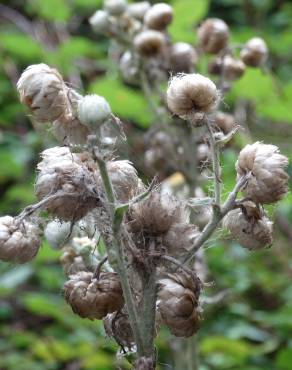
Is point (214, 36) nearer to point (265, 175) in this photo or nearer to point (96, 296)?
point (265, 175)

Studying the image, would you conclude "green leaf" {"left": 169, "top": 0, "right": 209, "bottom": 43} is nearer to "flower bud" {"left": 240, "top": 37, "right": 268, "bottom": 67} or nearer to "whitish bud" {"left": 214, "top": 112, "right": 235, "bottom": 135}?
"flower bud" {"left": 240, "top": 37, "right": 268, "bottom": 67}

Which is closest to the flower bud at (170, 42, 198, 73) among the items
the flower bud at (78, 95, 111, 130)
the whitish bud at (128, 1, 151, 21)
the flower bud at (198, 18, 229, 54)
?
the flower bud at (198, 18, 229, 54)

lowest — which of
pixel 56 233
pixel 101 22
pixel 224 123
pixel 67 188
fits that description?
pixel 224 123

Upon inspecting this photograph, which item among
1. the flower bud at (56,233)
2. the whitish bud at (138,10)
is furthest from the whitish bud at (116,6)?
the flower bud at (56,233)

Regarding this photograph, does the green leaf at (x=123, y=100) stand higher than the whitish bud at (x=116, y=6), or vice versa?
the whitish bud at (x=116, y=6)

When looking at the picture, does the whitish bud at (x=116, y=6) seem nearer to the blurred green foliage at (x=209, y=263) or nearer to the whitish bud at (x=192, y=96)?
the blurred green foliage at (x=209, y=263)

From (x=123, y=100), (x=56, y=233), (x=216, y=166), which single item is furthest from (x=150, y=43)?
(x=216, y=166)
